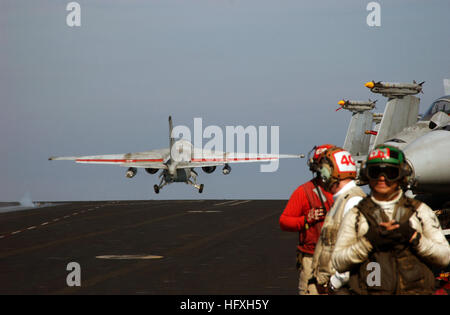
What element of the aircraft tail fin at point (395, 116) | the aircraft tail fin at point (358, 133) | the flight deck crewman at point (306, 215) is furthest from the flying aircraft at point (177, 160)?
the flight deck crewman at point (306, 215)

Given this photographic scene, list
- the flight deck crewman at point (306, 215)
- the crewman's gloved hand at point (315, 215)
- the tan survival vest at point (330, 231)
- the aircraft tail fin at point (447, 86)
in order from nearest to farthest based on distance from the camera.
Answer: the tan survival vest at point (330, 231) < the crewman's gloved hand at point (315, 215) < the flight deck crewman at point (306, 215) < the aircraft tail fin at point (447, 86)

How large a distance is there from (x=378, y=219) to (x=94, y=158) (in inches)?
2500

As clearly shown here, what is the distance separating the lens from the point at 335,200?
7.11 metres

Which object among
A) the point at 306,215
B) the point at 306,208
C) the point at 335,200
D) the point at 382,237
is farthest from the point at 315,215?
the point at 382,237

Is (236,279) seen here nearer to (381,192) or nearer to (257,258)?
(257,258)

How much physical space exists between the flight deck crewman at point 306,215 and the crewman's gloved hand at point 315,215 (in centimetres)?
14

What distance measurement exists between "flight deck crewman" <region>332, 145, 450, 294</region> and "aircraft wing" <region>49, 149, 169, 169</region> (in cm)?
5914

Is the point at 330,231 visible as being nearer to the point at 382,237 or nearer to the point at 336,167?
the point at 336,167

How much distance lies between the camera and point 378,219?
5414 millimetres

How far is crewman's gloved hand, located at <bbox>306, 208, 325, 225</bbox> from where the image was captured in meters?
7.80

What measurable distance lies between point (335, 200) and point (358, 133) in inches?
1160

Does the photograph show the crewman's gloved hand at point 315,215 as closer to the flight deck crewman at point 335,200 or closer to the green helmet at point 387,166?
the flight deck crewman at point 335,200

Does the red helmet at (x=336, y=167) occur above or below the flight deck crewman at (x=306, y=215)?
above

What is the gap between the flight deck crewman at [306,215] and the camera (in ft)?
26.6
